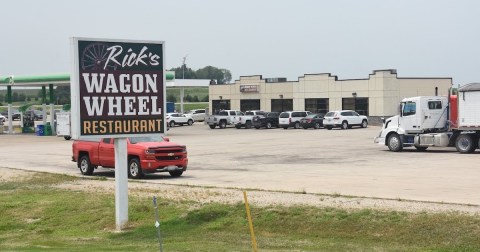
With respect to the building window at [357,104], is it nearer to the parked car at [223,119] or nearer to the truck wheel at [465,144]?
the parked car at [223,119]

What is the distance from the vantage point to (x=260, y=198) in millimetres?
19406

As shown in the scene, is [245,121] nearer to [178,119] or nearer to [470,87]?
[178,119]

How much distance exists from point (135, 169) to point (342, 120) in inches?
1738

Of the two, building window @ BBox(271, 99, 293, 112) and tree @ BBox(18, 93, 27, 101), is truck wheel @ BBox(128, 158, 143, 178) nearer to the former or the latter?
building window @ BBox(271, 99, 293, 112)

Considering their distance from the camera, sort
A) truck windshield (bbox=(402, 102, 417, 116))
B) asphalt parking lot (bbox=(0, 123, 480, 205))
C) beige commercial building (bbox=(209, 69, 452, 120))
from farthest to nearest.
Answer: beige commercial building (bbox=(209, 69, 452, 120))
truck windshield (bbox=(402, 102, 417, 116))
asphalt parking lot (bbox=(0, 123, 480, 205))

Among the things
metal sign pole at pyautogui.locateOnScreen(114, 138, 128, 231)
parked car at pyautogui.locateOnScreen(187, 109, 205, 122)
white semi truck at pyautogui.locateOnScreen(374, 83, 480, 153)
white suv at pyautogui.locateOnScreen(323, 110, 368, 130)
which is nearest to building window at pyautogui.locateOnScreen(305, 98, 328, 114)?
white suv at pyautogui.locateOnScreen(323, 110, 368, 130)

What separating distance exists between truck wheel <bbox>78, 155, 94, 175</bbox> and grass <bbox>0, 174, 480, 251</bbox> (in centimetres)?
761

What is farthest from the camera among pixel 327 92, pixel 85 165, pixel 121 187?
pixel 327 92

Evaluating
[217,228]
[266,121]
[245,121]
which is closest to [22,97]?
[245,121]

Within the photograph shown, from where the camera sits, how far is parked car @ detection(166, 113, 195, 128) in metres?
86.4

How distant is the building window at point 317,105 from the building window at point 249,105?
8.30m

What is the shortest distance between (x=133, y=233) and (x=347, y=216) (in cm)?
473

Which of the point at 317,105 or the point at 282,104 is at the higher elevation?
the point at 282,104

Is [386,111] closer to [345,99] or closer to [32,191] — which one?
[345,99]
